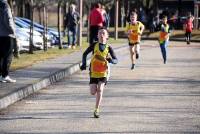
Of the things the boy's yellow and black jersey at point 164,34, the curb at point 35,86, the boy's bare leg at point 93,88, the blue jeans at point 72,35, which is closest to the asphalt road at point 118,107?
the curb at point 35,86

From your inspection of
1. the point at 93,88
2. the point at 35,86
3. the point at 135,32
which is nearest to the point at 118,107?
the point at 93,88

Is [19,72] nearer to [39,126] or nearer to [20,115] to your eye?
[20,115]

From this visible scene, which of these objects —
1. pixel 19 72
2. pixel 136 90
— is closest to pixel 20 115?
pixel 136 90

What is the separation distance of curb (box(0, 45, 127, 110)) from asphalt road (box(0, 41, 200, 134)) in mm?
156

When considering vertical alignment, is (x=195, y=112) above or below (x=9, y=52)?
below

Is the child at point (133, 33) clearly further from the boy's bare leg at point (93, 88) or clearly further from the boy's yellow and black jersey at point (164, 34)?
the boy's bare leg at point (93, 88)

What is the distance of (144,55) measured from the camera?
1035 inches

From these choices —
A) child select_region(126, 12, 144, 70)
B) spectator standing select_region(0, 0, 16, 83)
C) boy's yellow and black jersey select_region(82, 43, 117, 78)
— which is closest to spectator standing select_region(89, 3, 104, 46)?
child select_region(126, 12, 144, 70)

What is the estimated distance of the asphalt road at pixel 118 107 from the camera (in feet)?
33.0

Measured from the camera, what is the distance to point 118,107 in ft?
39.8

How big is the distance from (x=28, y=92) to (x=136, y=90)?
254 centimetres

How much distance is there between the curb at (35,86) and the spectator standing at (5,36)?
2.45 feet

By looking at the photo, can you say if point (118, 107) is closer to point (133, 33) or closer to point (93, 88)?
point (93, 88)

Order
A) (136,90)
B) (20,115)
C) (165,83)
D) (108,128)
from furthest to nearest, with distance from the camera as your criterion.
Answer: (165,83) → (136,90) → (20,115) → (108,128)
